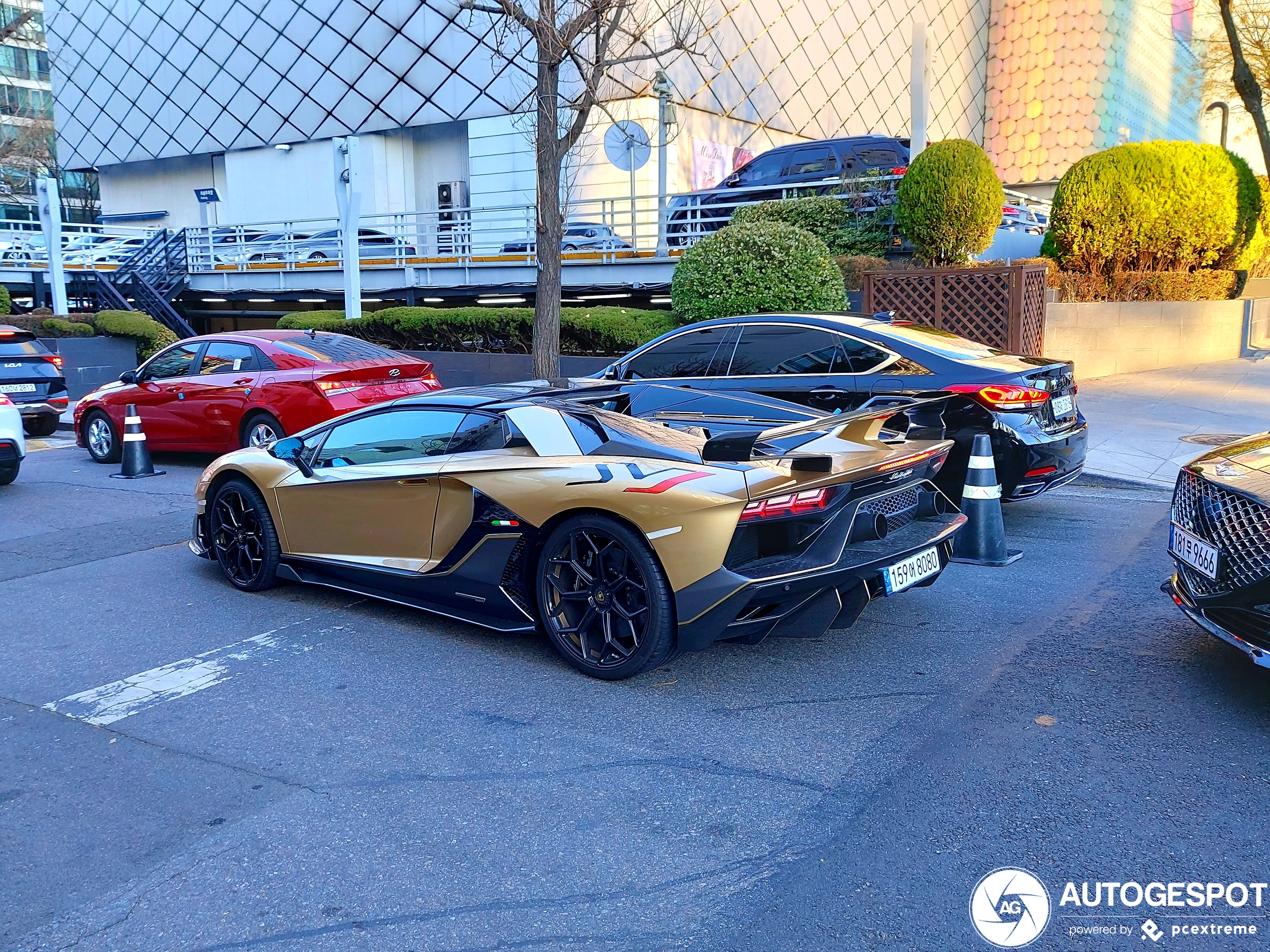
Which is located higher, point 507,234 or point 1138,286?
point 507,234

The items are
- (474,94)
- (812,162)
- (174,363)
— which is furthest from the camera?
(474,94)

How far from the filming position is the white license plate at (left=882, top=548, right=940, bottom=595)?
15.7ft

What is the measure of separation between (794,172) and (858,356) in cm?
1231

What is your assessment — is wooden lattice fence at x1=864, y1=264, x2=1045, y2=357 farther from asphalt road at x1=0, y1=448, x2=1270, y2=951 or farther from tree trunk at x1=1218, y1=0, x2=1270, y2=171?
tree trunk at x1=1218, y1=0, x2=1270, y2=171

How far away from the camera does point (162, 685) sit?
16.2ft

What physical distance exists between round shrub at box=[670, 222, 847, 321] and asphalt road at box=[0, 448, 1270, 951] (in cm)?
767

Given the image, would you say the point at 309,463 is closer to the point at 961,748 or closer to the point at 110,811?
the point at 110,811

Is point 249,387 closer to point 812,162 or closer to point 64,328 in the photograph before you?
point 64,328

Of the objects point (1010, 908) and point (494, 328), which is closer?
point (1010, 908)

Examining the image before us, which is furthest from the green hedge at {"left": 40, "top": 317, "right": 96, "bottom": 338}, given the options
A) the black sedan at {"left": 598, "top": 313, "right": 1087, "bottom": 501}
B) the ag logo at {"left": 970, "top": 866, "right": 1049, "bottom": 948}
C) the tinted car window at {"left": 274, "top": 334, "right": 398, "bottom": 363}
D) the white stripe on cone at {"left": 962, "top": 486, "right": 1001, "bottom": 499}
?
the ag logo at {"left": 970, "top": 866, "right": 1049, "bottom": 948}

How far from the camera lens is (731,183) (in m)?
20.3

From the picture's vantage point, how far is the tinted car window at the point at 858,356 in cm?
770

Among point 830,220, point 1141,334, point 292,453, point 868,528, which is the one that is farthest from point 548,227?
point 1141,334

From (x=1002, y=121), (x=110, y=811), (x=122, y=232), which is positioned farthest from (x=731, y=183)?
(x=1002, y=121)
